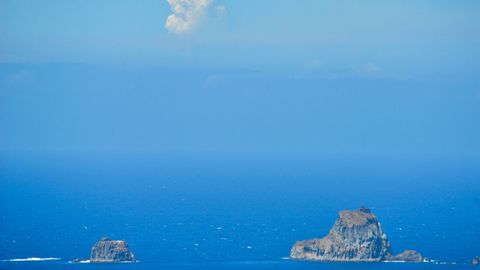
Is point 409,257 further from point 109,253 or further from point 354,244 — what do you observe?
point 109,253

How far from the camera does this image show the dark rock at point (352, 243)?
12912 cm

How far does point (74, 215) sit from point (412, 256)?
225ft

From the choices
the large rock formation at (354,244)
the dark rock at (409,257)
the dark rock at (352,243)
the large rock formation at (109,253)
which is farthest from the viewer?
the dark rock at (409,257)

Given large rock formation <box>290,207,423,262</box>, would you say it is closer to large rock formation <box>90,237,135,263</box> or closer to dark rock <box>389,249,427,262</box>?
dark rock <box>389,249,427,262</box>

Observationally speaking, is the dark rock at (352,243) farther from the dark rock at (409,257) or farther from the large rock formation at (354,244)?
the dark rock at (409,257)

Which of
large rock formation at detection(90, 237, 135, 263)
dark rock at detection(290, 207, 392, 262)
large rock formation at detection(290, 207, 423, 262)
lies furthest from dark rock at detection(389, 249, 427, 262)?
large rock formation at detection(90, 237, 135, 263)

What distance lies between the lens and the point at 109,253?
417 ft

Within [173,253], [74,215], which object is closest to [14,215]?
[74,215]

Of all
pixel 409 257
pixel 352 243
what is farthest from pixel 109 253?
pixel 409 257

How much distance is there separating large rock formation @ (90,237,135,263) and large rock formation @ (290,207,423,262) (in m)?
18.6

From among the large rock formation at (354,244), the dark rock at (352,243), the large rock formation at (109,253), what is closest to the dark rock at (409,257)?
the large rock formation at (354,244)

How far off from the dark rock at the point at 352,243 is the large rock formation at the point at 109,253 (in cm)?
1874

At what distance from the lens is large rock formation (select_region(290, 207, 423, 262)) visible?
Result: 129250mm

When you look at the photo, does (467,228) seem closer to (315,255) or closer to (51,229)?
(315,255)
